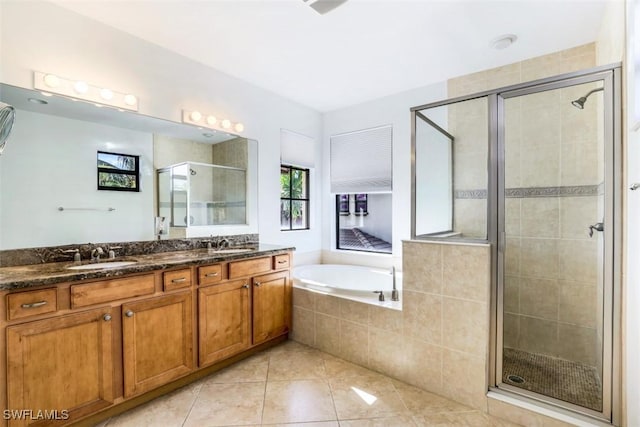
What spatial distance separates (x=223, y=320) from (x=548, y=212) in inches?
107

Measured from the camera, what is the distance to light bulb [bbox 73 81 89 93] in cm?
200

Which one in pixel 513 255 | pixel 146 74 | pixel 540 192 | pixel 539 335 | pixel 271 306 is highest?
pixel 146 74

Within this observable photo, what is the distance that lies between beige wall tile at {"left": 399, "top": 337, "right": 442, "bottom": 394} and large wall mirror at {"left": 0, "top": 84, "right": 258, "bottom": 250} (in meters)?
2.08

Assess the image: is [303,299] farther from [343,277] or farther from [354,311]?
[343,277]

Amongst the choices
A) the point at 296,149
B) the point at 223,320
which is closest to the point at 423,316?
the point at 223,320

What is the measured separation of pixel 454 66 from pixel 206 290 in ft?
9.50

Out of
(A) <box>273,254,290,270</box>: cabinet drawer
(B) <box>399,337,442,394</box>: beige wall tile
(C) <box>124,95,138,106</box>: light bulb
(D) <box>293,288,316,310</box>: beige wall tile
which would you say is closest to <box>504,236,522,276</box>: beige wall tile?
(B) <box>399,337,442,394</box>: beige wall tile

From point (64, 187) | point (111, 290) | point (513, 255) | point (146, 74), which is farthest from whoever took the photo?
point (146, 74)

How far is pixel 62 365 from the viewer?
156 centimetres

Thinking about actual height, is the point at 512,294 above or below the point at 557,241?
below

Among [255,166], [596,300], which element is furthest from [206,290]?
[596,300]

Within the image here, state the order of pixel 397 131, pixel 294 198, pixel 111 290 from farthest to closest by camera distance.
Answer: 1. pixel 294 198
2. pixel 397 131
3. pixel 111 290

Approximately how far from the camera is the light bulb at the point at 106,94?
211 cm

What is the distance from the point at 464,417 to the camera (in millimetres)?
1789
